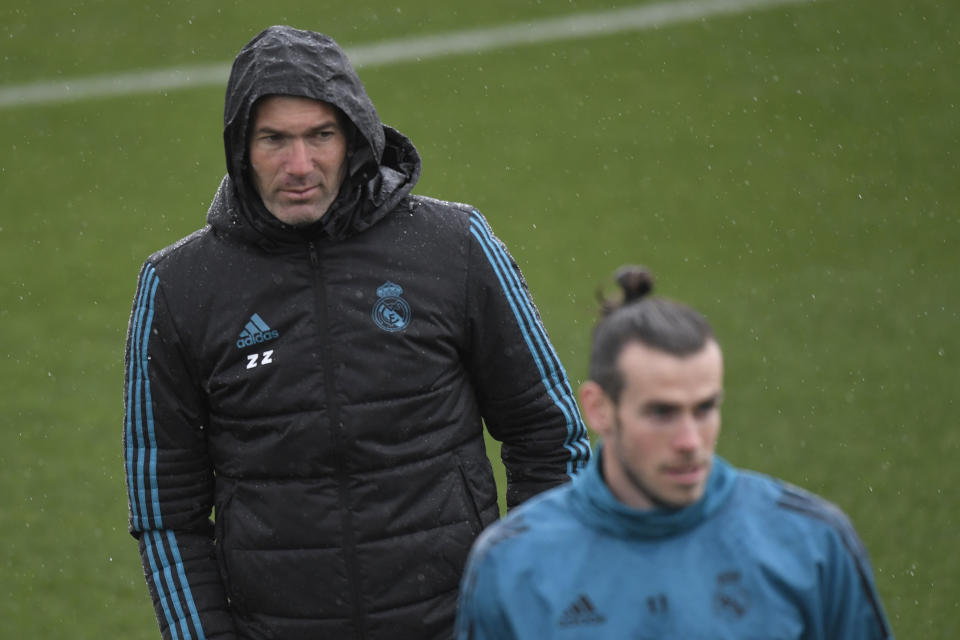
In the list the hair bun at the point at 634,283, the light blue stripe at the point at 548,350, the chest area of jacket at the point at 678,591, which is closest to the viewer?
the chest area of jacket at the point at 678,591

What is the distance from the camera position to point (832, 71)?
581 inches

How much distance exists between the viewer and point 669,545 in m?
2.87

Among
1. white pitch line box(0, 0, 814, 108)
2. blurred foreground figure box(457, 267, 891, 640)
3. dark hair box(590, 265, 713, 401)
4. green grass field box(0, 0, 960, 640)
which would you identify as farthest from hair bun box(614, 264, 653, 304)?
white pitch line box(0, 0, 814, 108)

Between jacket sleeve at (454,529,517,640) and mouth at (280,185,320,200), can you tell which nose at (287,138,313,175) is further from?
jacket sleeve at (454,529,517,640)

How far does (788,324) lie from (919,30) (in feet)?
19.0

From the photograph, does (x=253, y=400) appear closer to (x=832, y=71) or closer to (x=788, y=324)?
(x=788, y=324)

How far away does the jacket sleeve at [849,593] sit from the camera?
2.83 m

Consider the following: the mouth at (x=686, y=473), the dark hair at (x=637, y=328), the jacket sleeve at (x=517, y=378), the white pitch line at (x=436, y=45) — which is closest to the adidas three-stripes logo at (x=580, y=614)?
the mouth at (x=686, y=473)

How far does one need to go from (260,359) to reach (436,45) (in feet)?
42.3

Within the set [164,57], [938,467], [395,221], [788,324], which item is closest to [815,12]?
[788,324]

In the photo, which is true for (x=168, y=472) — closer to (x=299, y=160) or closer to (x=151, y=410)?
(x=151, y=410)

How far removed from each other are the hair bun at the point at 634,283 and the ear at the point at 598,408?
8.0 inches

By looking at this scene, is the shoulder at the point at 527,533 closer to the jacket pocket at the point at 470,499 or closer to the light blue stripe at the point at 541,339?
the jacket pocket at the point at 470,499

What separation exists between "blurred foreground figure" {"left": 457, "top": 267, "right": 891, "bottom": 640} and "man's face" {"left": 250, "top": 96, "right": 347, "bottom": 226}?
1.07m
